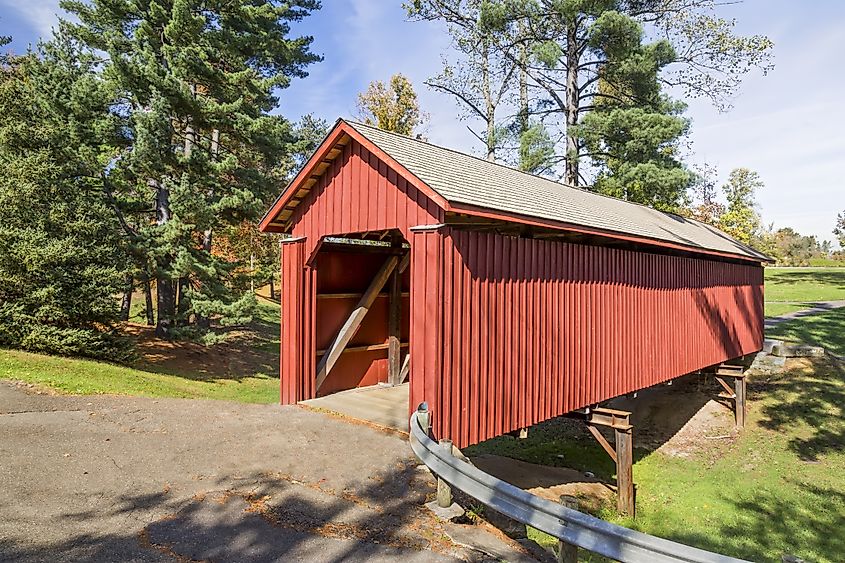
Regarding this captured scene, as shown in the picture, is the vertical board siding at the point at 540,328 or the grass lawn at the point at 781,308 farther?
the grass lawn at the point at 781,308

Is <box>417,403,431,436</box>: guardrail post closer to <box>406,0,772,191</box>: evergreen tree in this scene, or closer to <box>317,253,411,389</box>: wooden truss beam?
<box>317,253,411,389</box>: wooden truss beam

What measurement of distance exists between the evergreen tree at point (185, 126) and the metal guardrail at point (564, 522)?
12213 millimetres

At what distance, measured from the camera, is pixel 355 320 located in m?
9.20

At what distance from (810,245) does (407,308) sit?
75.7 m

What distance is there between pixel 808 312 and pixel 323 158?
88.9 feet

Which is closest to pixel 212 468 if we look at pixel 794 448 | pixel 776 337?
pixel 794 448

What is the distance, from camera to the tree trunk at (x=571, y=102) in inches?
878

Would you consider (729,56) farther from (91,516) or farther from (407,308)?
(91,516)

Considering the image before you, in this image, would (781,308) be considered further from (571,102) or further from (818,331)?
(571,102)

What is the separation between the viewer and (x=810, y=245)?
6700cm

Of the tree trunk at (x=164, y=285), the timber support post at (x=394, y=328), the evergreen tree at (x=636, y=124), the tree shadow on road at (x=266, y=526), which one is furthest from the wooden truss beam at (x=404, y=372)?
the evergreen tree at (x=636, y=124)

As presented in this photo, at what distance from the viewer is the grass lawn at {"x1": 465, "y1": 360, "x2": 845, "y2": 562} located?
29.6 feet

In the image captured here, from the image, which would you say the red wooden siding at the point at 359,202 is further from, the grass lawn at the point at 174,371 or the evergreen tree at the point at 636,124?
the evergreen tree at the point at 636,124

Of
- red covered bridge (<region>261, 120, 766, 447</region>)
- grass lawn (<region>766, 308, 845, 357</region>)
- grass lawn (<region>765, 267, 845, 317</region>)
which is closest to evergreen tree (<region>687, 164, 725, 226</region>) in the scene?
grass lawn (<region>765, 267, 845, 317</region>)
